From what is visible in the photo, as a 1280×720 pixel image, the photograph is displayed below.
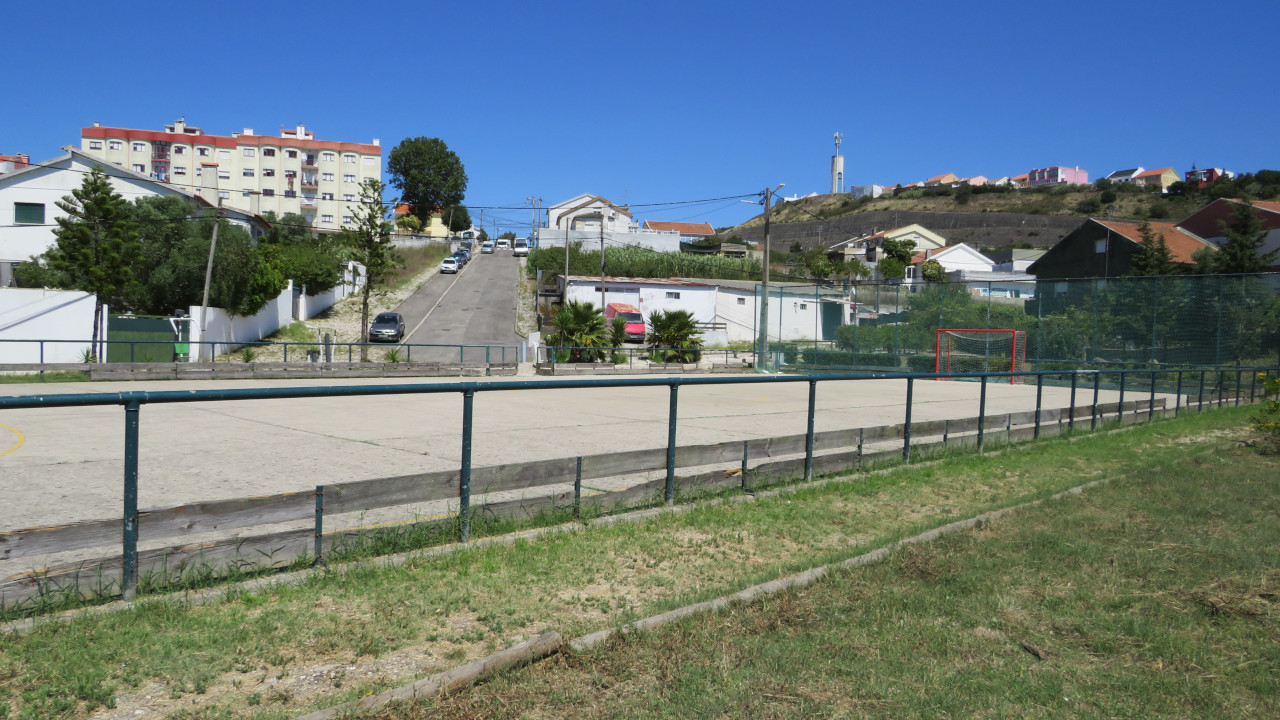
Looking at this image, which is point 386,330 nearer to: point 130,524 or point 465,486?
point 465,486

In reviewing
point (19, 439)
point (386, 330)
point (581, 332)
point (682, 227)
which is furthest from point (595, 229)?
point (19, 439)

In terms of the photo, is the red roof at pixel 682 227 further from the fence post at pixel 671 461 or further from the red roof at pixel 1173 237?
the fence post at pixel 671 461

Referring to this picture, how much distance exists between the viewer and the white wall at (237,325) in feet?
116

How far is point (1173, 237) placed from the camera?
170 ft

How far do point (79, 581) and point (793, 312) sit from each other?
40039 millimetres

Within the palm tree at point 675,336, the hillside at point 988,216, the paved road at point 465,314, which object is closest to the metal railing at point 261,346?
the paved road at point 465,314

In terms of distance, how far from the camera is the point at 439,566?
18.7ft

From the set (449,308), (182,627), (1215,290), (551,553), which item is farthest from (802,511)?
(449,308)

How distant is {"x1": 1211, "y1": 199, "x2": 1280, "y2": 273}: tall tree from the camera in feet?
138

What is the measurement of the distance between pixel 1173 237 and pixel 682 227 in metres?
79.3

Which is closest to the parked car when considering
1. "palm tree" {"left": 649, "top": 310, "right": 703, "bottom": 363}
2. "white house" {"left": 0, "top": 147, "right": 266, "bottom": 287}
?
"palm tree" {"left": 649, "top": 310, "right": 703, "bottom": 363}

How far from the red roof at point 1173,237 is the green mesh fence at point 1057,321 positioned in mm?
17953

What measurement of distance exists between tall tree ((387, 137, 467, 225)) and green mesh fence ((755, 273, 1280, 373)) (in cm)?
8240

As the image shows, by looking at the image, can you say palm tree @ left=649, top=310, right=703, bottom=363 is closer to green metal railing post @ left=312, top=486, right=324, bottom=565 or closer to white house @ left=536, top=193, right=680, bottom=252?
green metal railing post @ left=312, top=486, right=324, bottom=565
